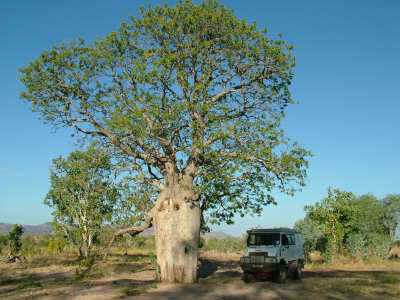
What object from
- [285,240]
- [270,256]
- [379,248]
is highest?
[285,240]

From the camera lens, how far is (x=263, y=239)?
22.2m

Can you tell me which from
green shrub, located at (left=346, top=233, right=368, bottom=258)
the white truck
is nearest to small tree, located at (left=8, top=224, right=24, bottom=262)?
the white truck

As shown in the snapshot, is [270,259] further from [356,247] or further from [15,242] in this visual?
[15,242]

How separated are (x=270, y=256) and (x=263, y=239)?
128 centimetres

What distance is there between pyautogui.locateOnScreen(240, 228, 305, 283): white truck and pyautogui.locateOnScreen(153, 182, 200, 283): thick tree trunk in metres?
2.53

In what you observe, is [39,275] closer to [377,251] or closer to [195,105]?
[195,105]

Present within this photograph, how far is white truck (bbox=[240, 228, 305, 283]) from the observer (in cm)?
2095

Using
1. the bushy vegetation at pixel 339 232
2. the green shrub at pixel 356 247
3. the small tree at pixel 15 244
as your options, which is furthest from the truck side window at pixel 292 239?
the small tree at pixel 15 244

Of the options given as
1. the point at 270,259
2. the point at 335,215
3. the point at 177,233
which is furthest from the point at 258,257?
the point at 335,215

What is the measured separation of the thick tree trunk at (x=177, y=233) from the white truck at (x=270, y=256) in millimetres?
2528

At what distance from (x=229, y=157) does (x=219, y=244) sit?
1857 inches

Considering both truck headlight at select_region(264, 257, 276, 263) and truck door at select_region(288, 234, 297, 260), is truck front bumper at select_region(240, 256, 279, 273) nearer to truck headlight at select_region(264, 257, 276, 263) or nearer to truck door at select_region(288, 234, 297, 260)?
truck headlight at select_region(264, 257, 276, 263)

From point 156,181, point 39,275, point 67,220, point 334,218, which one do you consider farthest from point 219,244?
point 156,181

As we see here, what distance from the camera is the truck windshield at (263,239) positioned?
21.9 meters
